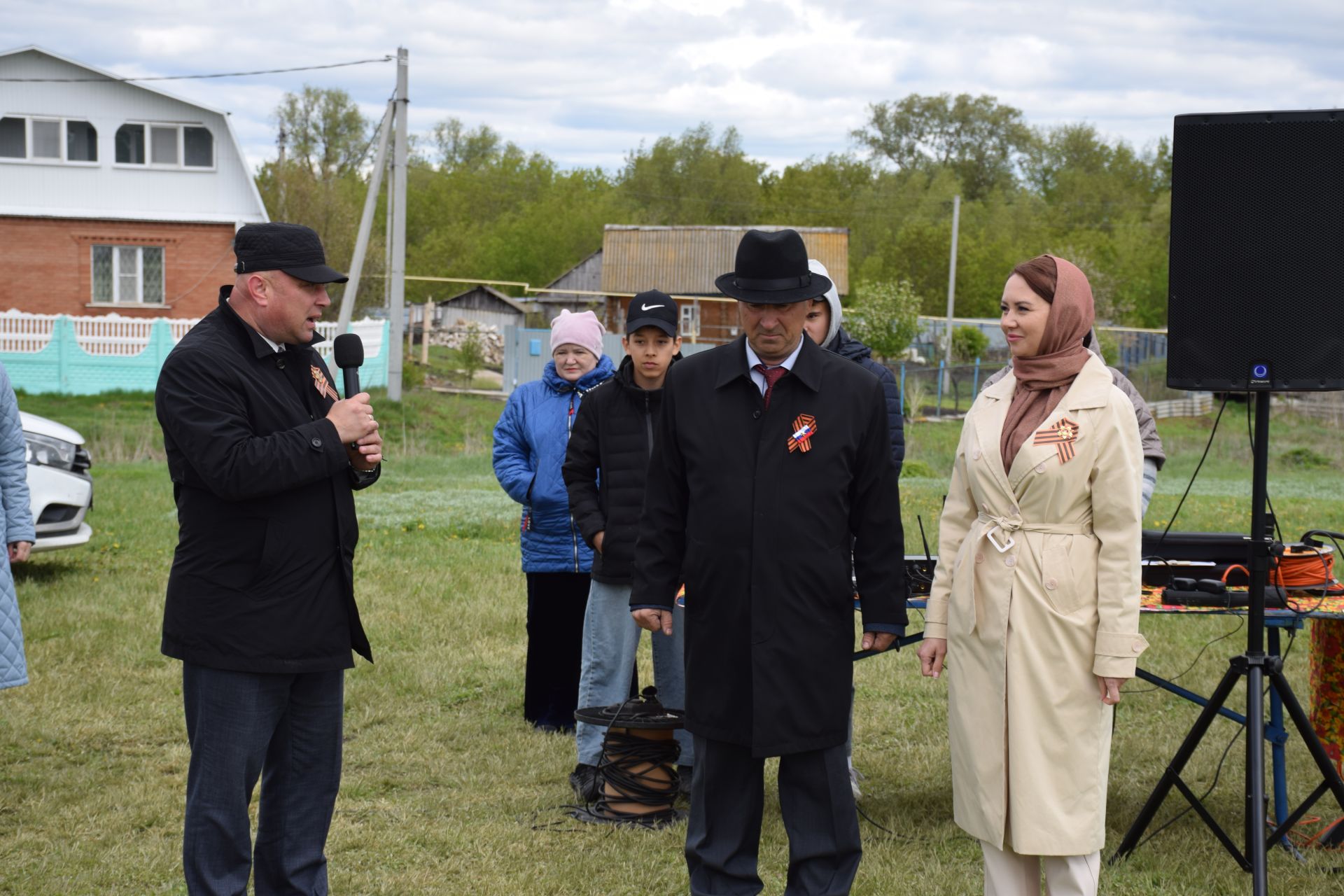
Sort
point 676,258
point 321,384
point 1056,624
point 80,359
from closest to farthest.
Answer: point 1056,624 → point 321,384 → point 80,359 → point 676,258

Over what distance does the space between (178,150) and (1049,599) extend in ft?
108

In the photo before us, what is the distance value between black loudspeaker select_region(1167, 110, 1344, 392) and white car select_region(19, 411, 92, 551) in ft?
26.2

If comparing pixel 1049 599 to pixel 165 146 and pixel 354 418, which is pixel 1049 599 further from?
pixel 165 146

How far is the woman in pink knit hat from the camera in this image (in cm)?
619

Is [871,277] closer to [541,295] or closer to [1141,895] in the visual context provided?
[541,295]

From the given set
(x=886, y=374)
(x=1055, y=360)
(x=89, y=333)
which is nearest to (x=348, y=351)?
(x=886, y=374)

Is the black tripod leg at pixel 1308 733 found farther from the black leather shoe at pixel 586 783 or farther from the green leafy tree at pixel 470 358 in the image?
the green leafy tree at pixel 470 358

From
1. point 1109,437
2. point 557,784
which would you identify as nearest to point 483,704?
point 557,784

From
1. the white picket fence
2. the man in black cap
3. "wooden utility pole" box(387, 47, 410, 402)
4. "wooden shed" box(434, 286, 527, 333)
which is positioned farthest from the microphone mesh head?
"wooden shed" box(434, 286, 527, 333)

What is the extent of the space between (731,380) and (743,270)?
1.06 feet

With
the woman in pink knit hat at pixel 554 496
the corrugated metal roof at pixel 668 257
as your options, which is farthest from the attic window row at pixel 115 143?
the woman in pink knit hat at pixel 554 496

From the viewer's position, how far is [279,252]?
142 inches

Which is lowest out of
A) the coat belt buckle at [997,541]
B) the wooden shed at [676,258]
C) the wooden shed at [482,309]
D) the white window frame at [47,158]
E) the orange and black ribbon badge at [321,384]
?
the coat belt buckle at [997,541]

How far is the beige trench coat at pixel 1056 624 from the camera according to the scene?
367 cm
